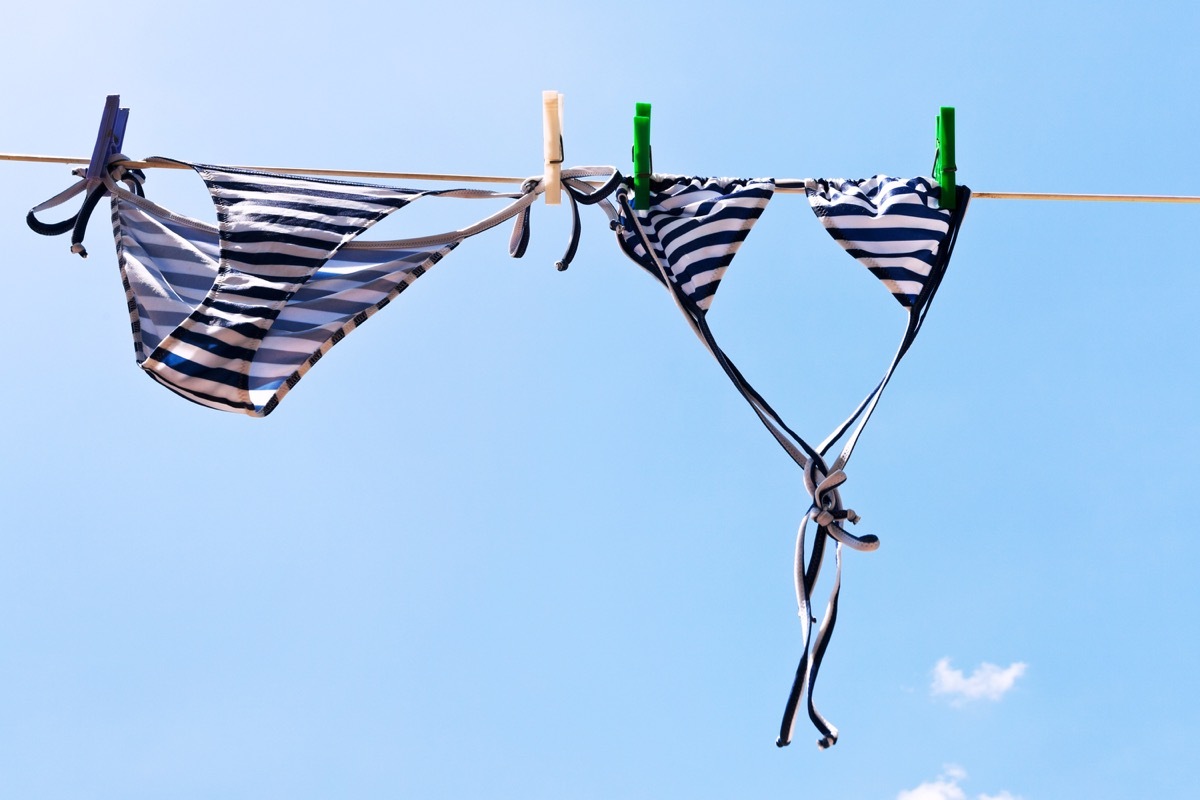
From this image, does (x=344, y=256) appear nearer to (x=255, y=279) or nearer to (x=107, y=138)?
(x=255, y=279)

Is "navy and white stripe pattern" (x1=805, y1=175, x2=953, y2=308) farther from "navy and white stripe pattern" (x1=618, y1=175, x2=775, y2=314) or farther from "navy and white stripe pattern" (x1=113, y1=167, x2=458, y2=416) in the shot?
"navy and white stripe pattern" (x1=113, y1=167, x2=458, y2=416)

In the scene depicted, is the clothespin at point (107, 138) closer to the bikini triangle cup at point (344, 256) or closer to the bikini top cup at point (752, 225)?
the bikini triangle cup at point (344, 256)

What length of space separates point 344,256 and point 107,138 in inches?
35.9

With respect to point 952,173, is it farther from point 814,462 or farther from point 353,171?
point 353,171

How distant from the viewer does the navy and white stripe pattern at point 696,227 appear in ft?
15.5

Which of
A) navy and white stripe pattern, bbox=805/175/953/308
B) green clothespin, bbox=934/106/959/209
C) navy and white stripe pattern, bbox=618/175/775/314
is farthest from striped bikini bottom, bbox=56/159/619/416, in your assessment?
green clothespin, bbox=934/106/959/209

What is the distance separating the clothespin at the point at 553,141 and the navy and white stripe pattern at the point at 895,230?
909 millimetres

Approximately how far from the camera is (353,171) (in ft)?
14.9

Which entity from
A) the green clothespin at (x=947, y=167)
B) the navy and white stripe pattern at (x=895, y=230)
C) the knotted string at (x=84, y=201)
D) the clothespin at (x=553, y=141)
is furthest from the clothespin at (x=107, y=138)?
the green clothespin at (x=947, y=167)

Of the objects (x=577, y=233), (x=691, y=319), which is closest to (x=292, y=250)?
(x=577, y=233)

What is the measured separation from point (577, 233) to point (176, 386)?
4.55 ft

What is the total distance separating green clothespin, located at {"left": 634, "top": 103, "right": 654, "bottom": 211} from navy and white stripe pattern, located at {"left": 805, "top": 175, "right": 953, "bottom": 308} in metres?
0.60

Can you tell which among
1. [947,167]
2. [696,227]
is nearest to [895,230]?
[947,167]

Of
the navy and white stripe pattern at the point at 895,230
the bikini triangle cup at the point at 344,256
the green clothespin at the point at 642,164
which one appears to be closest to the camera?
the bikini triangle cup at the point at 344,256
